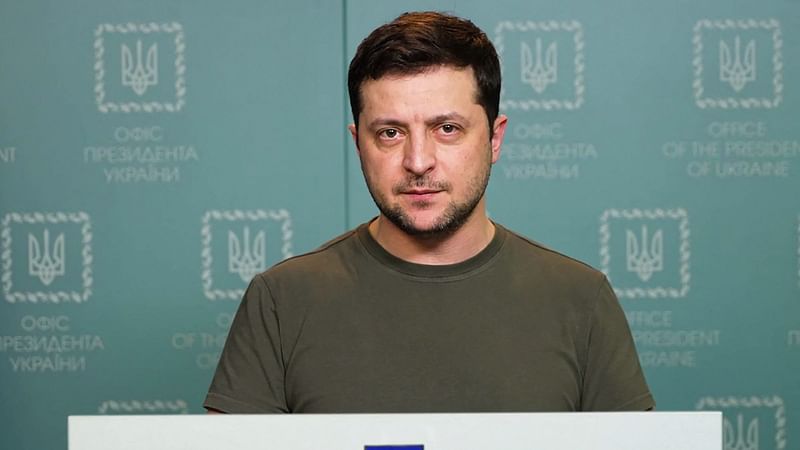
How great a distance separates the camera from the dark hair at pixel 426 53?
4.90 feet

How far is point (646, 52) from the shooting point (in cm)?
270

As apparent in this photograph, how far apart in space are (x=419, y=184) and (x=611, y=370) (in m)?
0.37

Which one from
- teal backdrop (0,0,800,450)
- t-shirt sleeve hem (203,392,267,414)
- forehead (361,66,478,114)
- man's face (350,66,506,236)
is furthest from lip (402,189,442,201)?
teal backdrop (0,0,800,450)

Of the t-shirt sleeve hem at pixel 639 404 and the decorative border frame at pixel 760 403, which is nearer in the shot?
the t-shirt sleeve hem at pixel 639 404

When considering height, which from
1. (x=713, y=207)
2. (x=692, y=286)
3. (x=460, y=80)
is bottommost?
(x=692, y=286)

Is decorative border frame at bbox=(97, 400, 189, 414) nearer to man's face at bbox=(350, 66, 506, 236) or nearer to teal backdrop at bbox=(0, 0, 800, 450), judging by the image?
teal backdrop at bbox=(0, 0, 800, 450)

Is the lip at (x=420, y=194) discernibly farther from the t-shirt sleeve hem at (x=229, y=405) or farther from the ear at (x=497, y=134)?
the t-shirt sleeve hem at (x=229, y=405)

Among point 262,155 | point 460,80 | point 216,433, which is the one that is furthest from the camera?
point 262,155

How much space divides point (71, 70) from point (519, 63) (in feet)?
3.69

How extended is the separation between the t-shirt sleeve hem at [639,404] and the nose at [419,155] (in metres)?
0.42

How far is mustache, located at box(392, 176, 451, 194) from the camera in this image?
1468 mm

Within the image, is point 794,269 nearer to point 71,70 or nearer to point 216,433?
point 71,70

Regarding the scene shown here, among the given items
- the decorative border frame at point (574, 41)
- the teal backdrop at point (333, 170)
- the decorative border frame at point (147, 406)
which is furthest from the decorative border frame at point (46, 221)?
the decorative border frame at point (574, 41)

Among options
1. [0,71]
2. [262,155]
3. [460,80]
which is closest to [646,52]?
[262,155]
